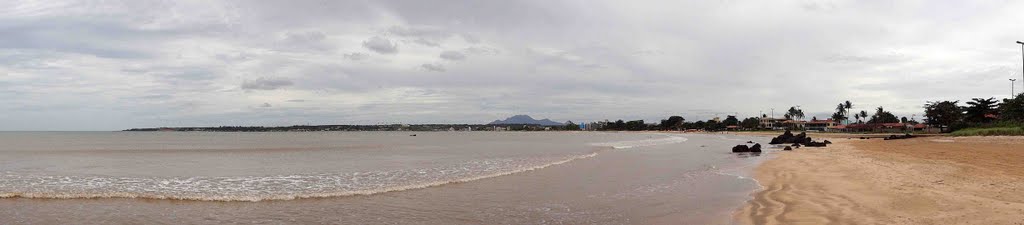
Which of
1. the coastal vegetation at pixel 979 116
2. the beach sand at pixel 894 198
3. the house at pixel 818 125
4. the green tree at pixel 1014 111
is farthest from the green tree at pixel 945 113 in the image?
the beach sand at pixel 894 198

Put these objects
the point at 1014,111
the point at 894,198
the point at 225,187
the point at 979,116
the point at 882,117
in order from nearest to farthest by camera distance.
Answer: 1. the point at 894,198
2. the point at 225,187
3. the point at 1014,111
4. the point at 979,116
5. the point at 882,117

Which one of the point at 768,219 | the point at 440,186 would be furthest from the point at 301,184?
the point at 768,219

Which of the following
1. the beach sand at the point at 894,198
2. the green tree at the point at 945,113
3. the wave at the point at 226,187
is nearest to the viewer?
the beach sand at the point at 894,198

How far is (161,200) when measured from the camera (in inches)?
565

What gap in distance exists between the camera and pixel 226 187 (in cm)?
1802

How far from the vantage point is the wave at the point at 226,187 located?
15305 mm

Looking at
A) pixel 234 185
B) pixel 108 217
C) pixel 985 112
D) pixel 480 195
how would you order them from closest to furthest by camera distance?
pixel 108 217 → pixel 480 195 → pixel 234 185 → pixel 985 112

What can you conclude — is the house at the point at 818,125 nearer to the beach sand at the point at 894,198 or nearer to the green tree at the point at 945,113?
the green tree at the point at 945,113

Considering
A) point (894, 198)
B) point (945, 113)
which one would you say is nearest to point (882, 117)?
point (945, 113)

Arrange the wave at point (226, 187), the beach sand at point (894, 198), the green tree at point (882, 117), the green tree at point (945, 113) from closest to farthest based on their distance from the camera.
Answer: the beach sand at point (894, 198)
the wave at point (226, 187)
the green tree at point (945, 113)
the green tree at point (882, 117)

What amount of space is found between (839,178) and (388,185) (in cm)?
1371

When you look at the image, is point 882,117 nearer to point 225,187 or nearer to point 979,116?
point 979,116

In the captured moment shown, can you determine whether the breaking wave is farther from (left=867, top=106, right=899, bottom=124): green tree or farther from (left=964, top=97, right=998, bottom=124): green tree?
(left=867, top=106, right=899, bottom=124): green tree

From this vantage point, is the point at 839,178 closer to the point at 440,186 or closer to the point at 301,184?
the point at 440,186
